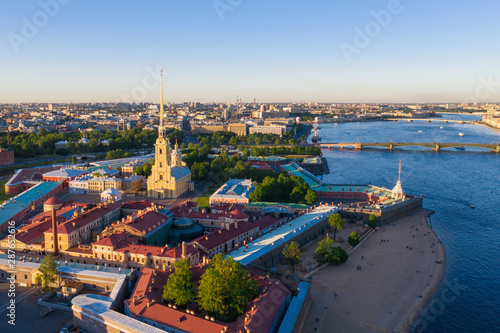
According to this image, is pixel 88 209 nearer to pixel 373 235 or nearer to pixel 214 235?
pixel 214 235

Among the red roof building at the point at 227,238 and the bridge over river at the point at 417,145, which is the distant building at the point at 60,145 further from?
the red roof building at the point at 227,238

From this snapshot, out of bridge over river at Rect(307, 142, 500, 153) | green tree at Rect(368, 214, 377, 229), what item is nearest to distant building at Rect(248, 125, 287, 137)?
bridge over river at Rect(307, 142, 500, 153)

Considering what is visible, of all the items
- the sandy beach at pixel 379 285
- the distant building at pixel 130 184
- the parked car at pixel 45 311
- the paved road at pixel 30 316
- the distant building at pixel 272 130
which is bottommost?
the sandy beach at pixel 379 285

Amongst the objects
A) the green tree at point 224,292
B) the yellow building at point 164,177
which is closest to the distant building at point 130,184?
the yellow building at point 164,177

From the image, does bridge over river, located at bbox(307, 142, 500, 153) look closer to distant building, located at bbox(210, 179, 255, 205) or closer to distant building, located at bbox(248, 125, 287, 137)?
distant building, located at bbox(248, 125, 287, 137)

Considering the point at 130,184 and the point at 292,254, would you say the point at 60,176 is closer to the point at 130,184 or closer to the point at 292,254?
the point at 130,184

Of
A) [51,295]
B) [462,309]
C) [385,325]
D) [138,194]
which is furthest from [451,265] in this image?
[138,194]
